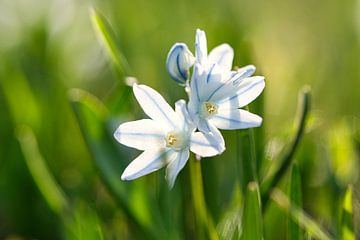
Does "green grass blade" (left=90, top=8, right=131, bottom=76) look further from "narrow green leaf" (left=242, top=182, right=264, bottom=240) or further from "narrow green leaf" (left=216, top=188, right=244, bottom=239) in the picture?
"narrow green leaf" (left=242, top=182, right=264, bottom=240)

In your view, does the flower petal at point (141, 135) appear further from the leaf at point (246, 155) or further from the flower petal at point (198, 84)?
the leaf at point (246, 155)

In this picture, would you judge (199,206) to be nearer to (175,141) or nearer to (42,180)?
(175,141)

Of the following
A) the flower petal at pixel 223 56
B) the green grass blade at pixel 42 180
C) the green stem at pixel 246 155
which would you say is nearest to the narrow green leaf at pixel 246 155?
the green stem at pixel 246 155

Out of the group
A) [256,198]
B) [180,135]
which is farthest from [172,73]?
[256,198]

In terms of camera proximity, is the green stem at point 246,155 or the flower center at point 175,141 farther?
the green stem at point 246,155

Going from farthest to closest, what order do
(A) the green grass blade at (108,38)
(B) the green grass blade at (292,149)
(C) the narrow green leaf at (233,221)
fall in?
1. (A) the green grass blade at (108,38)
2. (B) the green grass blade at (292,149)
3. (C) the narrow green leaf at (233,221)

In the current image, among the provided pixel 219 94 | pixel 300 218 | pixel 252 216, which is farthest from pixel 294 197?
pixel 219 94

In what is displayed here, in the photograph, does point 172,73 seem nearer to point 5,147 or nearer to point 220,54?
point 220,54
